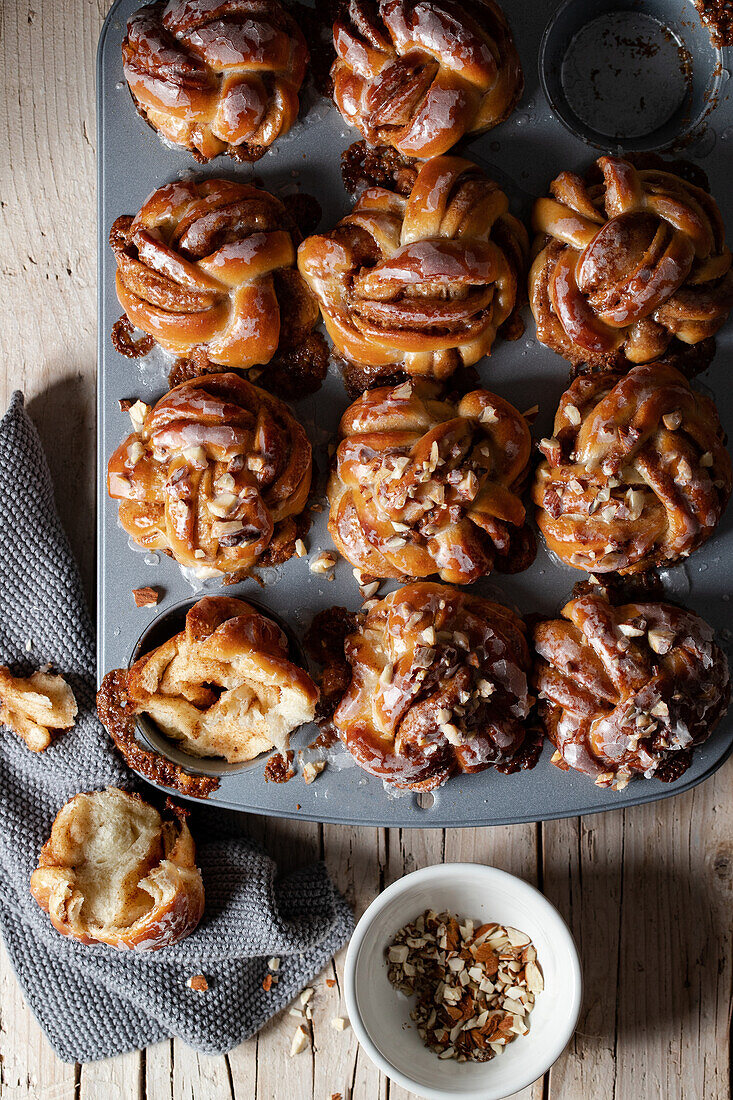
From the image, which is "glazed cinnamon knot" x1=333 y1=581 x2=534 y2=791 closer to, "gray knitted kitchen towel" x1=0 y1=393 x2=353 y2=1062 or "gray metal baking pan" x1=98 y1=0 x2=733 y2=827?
"gray metal baking pan" x1=98 y1=0 x2=733 y2=827

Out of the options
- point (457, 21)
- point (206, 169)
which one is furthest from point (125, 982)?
point (457, 21)

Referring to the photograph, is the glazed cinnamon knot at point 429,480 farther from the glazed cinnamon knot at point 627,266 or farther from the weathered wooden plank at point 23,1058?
the weathered wooden plank at point 23,1058

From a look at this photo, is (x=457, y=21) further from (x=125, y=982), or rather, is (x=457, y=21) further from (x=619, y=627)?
(x=125, y=982)

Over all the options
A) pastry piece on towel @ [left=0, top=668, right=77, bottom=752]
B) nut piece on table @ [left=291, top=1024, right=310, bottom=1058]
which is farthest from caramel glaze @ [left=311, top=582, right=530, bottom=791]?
nut piece on table @ [left=291, top=1024, right=310, bottom=1058]

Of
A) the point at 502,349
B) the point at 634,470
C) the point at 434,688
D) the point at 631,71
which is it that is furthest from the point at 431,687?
the point at 631,71

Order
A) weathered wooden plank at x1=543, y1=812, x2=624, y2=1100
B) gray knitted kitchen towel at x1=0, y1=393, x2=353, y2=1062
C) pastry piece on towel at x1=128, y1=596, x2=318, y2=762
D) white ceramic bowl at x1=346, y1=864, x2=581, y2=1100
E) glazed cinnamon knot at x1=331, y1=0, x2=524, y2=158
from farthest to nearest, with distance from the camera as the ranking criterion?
weathered wooden plank at x1=543, y1=812, x2=624, y2=1100, gray knitted kitchen towel at x1=0, y1=393, x2=353, y2=1062, white ceramic bowl at x1=346, y1=864, x2=581, y2=1100, pastry piece on towel at x1=128, y1=596, x2=318, y2=762, glazed cinnamon knot at x1=331, y1=0, x2=524, y2=158

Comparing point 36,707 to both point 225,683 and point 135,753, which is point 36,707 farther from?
point 225,683

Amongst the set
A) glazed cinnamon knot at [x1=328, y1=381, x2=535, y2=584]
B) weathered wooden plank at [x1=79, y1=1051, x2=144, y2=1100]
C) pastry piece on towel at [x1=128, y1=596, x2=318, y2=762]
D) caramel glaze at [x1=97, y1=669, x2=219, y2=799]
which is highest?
glazed cinnamon knot at [x1=328, y1=381, x2=535, y2=584]

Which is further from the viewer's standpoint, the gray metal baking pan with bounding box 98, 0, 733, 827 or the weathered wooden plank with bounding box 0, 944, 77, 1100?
the weathered wooden plank with bounding box 0, 944, 77, 1100
